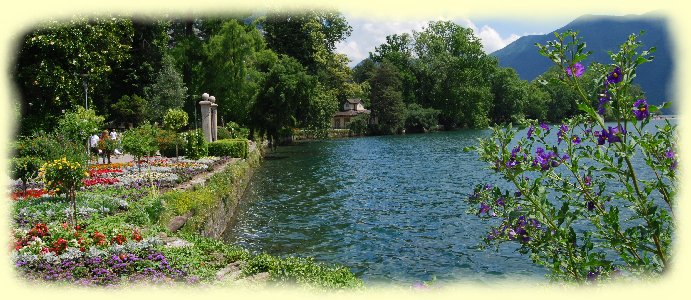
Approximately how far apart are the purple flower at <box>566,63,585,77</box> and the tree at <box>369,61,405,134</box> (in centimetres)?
7512

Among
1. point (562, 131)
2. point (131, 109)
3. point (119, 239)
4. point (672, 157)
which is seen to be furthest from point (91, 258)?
point (131, 109)

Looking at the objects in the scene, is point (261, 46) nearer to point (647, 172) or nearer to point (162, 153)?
point (162, 153)

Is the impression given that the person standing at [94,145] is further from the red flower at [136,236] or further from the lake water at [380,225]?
the red flower at [136,236]

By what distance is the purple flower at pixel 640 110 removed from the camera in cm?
410

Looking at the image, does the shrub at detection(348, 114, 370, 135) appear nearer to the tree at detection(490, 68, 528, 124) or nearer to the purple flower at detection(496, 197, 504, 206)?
the tree at detection(490, 68, 528, 124)

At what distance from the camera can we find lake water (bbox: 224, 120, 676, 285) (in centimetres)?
1118

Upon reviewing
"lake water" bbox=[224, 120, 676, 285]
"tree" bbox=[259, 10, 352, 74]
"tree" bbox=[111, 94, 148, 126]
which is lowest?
"lake water" bbox=[224, 120, 676, 285]

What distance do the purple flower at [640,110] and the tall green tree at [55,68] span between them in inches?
1210

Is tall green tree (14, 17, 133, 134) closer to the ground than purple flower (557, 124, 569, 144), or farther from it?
farther from it

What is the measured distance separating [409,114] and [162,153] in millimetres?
56916

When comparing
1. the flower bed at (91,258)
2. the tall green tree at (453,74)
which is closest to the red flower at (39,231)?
the flower bed at (91,258)

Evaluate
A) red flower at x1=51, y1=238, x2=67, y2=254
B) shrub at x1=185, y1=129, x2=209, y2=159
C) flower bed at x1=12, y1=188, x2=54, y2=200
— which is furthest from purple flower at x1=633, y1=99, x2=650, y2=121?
shrub at x1=185, y1=129, x2=209, y2=159

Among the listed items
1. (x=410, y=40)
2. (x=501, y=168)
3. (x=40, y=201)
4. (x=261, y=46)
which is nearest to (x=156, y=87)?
(x=261, y=46)

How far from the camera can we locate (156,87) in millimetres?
41094
